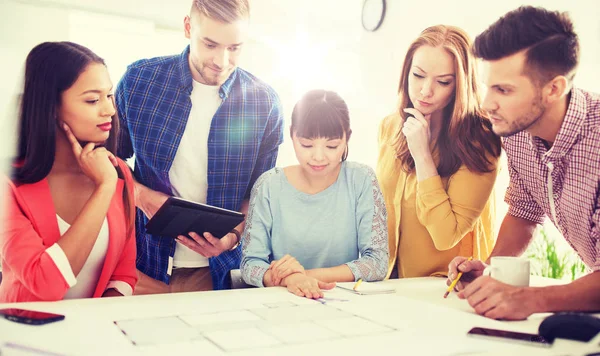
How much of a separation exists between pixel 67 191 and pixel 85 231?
19cm

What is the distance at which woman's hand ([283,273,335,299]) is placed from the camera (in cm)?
138

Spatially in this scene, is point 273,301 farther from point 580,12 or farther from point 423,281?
point 580,12

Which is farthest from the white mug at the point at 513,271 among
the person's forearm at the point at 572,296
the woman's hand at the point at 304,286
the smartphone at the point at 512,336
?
the woman's hand at the point at 304,286

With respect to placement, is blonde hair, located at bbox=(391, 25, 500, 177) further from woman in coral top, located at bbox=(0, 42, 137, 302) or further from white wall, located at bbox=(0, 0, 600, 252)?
woman in coral top, located at bbox=(0, 42, 137, 302)

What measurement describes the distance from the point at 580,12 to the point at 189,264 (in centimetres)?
185

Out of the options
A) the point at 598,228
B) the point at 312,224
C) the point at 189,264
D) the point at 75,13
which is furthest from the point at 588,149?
the point at 75,13

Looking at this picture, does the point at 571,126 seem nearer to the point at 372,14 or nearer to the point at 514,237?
the point at 514,237

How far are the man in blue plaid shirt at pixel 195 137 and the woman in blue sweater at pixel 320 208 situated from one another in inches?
6.3

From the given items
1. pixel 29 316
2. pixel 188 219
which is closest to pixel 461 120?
pixel 188 219

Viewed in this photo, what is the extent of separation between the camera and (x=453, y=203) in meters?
1.89

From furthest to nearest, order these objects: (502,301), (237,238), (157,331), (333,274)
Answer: (237,238)
(333,274)
(502,301)
(157,331)

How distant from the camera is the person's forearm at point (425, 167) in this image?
1.89 meters

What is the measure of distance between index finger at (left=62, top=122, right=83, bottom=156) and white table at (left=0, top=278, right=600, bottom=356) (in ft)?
1.64

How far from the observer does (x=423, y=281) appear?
1.79 m
